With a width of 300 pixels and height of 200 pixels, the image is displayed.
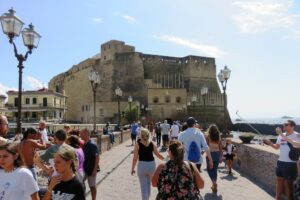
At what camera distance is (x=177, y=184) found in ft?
13.6

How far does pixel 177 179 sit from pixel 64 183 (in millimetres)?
1330

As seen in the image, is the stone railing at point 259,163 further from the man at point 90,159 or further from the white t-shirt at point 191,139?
the man at point 90,159

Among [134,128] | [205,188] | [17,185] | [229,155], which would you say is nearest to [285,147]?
[205,188]

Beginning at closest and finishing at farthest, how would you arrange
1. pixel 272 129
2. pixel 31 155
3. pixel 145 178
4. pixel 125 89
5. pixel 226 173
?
1. pixel 31 155
2. pixel 145 178
3. pixel 226 173
4. pixel 272 129
5. pixel 125 89

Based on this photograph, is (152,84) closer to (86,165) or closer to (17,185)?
(86,165)

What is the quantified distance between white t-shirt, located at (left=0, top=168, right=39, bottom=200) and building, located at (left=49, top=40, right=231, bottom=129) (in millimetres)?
62393

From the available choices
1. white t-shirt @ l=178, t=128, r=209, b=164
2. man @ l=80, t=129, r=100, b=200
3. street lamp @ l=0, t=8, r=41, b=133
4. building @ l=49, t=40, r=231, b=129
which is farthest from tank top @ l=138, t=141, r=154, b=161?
building @ l=49, t=40, r=231, b=129

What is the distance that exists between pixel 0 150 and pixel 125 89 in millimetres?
68513

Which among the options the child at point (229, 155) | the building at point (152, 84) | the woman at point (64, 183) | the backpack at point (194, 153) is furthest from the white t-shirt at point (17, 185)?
the building at point (152, 84)

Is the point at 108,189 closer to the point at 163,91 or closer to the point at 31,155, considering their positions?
the point at 31,155

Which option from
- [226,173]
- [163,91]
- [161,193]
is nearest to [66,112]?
[163,91]

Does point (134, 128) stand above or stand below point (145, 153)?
below

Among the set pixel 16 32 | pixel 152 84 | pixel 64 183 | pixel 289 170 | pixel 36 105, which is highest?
pixel 152 84

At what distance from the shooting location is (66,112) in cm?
8175
